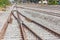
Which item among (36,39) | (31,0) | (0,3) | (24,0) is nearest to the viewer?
(36,39)

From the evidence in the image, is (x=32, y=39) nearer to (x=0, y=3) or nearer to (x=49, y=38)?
(x=49, y=38)

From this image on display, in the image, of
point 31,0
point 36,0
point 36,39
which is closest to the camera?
point 36,39

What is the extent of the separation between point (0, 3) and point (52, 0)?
18.5 meters

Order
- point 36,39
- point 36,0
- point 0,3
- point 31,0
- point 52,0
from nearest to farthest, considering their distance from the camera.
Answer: point 36,39 < point 0,3 < point 52,0 < point 36,0 < point 31,0

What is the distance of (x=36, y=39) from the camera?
9.34 meters

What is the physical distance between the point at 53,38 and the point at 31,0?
372 feet

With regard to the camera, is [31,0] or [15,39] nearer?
[15,39]

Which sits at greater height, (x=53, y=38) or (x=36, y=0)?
(x=53, y=38)

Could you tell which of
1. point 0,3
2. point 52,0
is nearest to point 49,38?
point 0,3

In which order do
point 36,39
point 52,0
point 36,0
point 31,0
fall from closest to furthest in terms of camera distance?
point 36,39 → point 52,0 → point 36,0 → point 31,0

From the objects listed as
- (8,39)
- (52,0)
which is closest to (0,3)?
(52,0)

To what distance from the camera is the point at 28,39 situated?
9.39 meters

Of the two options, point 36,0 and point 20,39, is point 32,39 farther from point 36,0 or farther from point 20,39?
point 36,0

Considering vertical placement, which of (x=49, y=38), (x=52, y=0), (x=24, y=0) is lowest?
(x=24, y=0)
